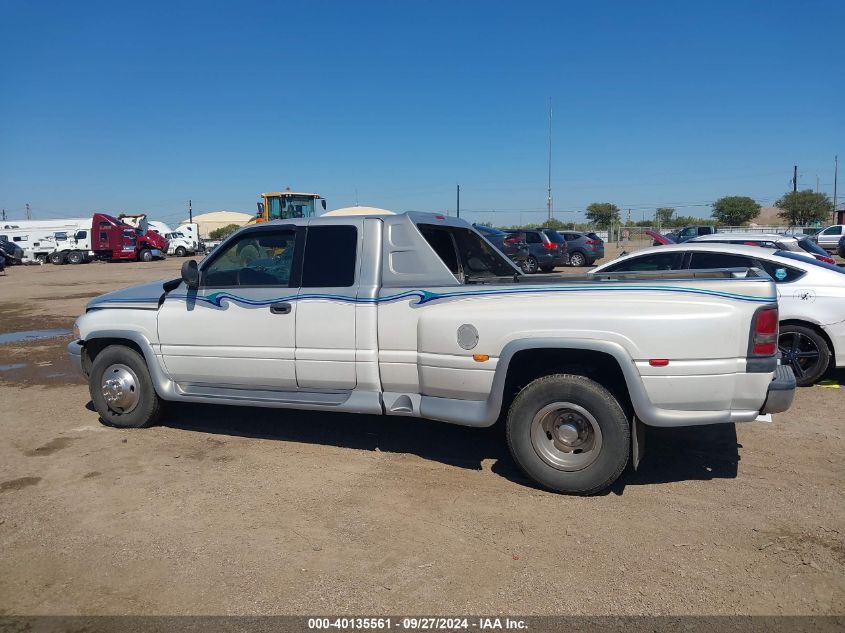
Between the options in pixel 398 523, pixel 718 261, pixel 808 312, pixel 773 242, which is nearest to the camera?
pixel 398 523

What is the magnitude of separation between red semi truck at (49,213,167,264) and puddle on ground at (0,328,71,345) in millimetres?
31051

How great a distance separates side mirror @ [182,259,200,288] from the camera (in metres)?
5.44

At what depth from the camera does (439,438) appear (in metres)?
5.80

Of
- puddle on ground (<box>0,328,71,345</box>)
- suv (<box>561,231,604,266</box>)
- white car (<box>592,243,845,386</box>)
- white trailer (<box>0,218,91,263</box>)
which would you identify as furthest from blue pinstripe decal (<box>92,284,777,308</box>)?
white trailer (<box>0,218,91,263</box>)

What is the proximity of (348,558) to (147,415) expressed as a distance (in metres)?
3.11

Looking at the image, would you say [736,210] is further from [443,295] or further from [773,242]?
[443,295]

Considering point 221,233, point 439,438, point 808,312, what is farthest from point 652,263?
→ point 221,233

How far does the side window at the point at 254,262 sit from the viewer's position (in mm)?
5445

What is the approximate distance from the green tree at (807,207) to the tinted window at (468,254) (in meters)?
72.3

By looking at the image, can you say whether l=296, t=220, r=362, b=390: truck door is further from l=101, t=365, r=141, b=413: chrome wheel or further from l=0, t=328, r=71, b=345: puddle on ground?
l=0, t=328, r=71, b=345: puddle on ground

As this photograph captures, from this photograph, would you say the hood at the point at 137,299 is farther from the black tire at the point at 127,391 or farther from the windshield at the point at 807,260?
the windshield at the point at 807,260

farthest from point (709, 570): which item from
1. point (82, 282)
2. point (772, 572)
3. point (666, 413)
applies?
point (82, 282)

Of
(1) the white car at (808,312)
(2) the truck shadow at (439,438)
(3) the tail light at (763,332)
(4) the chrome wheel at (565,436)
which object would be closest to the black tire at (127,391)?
(2) the truck shadow at (439,438)

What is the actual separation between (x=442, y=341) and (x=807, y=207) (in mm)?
75124
